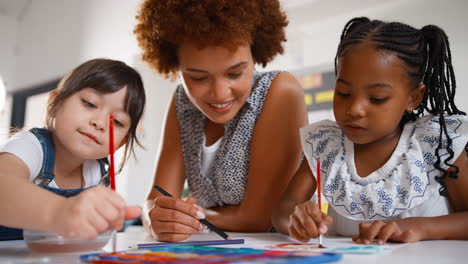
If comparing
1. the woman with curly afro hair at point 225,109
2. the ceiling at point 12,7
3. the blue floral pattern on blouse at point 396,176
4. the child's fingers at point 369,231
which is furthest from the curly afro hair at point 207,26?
the ceiling at point 12,7

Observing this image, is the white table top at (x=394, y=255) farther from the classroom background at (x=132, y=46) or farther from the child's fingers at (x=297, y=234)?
the classroom background at (x=132, y=46)

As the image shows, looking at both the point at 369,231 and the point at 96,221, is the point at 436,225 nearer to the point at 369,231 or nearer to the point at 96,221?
the point at 369,231

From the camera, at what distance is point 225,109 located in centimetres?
106

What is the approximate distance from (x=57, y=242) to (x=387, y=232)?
515 millimetres

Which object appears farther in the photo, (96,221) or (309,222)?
(309,222)

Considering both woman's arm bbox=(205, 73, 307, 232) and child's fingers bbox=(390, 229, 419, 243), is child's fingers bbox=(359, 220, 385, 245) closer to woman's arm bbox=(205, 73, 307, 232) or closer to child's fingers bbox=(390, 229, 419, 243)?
child's fingers bbox=(390, 229, 419, 243)

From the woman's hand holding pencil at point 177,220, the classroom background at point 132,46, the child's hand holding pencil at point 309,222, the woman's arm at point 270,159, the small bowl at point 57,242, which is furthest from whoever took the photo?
the classroom background at point 132,46

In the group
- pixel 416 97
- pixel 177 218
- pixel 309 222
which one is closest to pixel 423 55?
pixel 416 97

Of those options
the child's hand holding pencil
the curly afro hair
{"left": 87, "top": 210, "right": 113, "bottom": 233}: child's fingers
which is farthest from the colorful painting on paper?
the curly afro hair

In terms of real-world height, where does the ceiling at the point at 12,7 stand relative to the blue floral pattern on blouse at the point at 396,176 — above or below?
above

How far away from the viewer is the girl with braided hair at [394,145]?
816 millimetres

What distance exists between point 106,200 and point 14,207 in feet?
0.45

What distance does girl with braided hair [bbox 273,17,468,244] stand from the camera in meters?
0.82

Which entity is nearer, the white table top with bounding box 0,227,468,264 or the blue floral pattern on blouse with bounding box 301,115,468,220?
the white table top with bounding box 0,227,468,264
